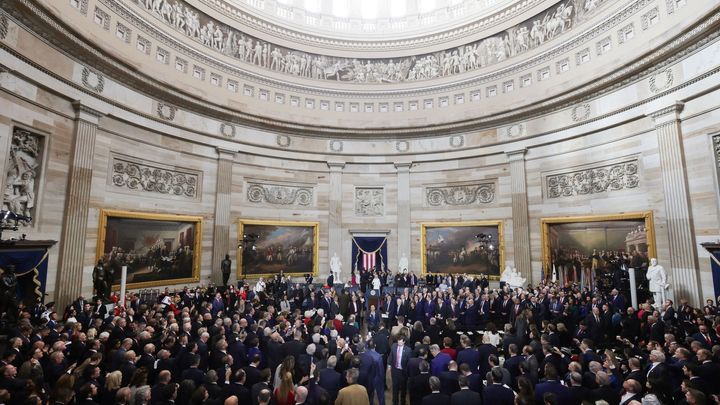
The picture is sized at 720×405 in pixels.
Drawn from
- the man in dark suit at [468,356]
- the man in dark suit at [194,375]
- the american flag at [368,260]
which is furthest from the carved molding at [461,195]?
the man in dark suit at [194,375]

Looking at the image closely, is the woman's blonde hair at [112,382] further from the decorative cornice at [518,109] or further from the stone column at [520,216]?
the stone column at [520,216]

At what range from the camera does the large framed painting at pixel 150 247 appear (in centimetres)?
1470

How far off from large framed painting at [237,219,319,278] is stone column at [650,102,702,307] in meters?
16.6

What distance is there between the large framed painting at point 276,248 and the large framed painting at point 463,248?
6.81m

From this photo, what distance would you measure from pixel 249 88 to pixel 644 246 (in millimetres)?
21013

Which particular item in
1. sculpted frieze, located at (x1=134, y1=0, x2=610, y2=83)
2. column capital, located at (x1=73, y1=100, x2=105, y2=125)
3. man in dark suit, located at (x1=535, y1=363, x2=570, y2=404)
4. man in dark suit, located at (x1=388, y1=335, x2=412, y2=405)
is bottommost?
man in dark suit, located at (x1=388, y1=335, x2=412, y2=405)

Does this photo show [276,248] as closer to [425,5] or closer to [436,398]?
[436,398]

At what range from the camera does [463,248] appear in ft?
68.7

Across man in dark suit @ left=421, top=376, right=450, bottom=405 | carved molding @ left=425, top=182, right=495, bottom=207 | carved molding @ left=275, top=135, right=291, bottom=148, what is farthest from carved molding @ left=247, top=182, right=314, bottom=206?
man in dark suit @ left=421, top=376, right=450, bottom=405

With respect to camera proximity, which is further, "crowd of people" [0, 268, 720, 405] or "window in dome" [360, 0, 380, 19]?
"window in dome" [360, 0, 380, 19]

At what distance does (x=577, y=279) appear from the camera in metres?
16.4

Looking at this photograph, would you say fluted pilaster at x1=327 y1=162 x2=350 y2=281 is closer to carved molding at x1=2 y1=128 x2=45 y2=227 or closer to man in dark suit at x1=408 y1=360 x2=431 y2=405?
carved molding at x1=2 y1=128 x2=45 y2=227

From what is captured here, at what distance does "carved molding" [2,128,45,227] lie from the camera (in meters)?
11.4

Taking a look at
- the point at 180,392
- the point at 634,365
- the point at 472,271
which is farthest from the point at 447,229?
the point at 180,392
